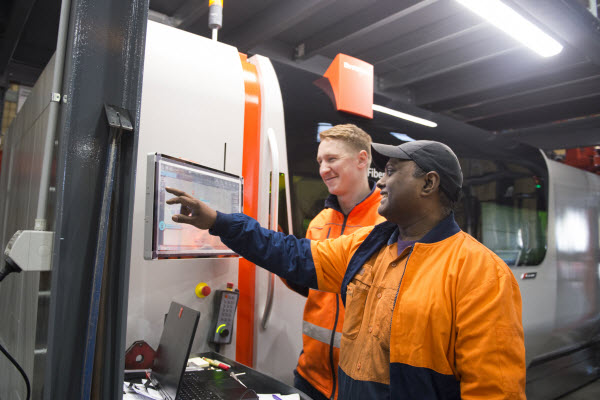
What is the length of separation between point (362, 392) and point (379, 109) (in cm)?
206

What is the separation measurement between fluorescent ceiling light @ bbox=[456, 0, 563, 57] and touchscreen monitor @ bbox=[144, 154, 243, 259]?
2.14 meters

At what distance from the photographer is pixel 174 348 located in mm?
1510

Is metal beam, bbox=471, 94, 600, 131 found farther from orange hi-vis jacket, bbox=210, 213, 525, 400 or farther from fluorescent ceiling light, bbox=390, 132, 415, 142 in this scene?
orange hi-vis jacket, bbox=210, 213, 525, 400

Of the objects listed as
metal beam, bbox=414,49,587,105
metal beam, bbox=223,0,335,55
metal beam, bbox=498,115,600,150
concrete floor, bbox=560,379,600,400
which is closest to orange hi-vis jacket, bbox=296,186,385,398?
metal beam, bbox=223,0,335,55

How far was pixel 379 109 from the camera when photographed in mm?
2963

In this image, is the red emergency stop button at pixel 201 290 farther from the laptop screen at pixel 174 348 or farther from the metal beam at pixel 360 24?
the metal beam at pixel 360 24

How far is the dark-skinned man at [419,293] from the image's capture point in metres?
1.16

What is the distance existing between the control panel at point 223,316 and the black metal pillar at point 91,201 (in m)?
1.00

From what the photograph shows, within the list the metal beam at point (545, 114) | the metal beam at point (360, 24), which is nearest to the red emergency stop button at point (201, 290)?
the metal beam at point (360, 24)

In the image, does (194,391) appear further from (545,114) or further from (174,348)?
(545,114)

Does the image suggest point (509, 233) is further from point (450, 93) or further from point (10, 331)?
point (10, 331)

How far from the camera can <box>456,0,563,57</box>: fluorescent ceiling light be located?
3.00 meters

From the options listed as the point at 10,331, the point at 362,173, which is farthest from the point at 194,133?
the point at 10,331

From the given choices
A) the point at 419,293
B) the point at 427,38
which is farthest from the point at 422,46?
the point at 419,293
